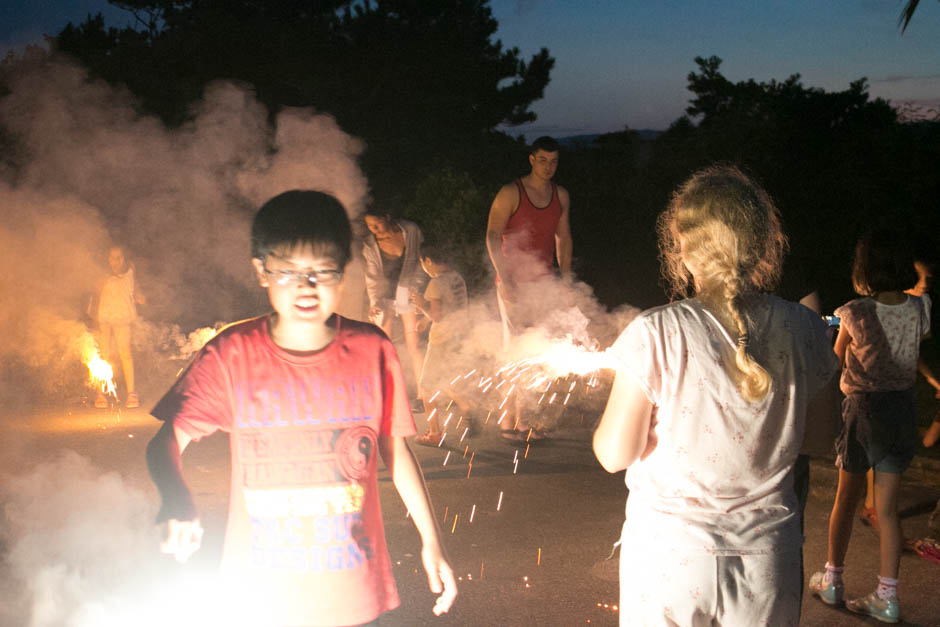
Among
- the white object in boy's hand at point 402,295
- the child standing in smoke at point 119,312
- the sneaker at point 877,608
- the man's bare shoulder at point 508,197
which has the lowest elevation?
the sneaker at point 877,608

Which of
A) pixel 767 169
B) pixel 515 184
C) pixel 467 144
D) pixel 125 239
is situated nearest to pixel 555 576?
pixel 515 184

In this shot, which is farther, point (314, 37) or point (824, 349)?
point (314, 37)

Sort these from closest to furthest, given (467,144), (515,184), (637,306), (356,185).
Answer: (356,185) < (515,184) < (637,306) < (467,144)

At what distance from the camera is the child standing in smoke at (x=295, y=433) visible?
2.24 meters

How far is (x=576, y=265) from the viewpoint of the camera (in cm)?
1427

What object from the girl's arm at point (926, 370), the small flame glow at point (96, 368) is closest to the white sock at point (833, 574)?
the girl's arm at point (926, 370)

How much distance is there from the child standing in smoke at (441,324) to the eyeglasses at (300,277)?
18.1 feet

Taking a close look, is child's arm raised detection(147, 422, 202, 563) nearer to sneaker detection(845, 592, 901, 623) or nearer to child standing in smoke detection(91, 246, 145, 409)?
sneaker detection(845, 592, 901, 623)

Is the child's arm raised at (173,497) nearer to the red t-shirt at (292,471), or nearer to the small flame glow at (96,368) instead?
the red t-shirt at (292,471)

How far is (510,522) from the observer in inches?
226

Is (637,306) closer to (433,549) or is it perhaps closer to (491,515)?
(491,515)

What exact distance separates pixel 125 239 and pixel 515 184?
4024 millimetres

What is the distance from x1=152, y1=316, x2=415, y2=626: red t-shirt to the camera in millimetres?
2238

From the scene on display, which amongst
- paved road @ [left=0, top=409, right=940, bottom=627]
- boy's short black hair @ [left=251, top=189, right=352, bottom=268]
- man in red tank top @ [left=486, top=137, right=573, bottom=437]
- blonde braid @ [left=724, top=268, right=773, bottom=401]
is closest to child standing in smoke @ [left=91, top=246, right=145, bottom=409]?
paved road @ [left=0, top=409, right=940, bottom=627]
